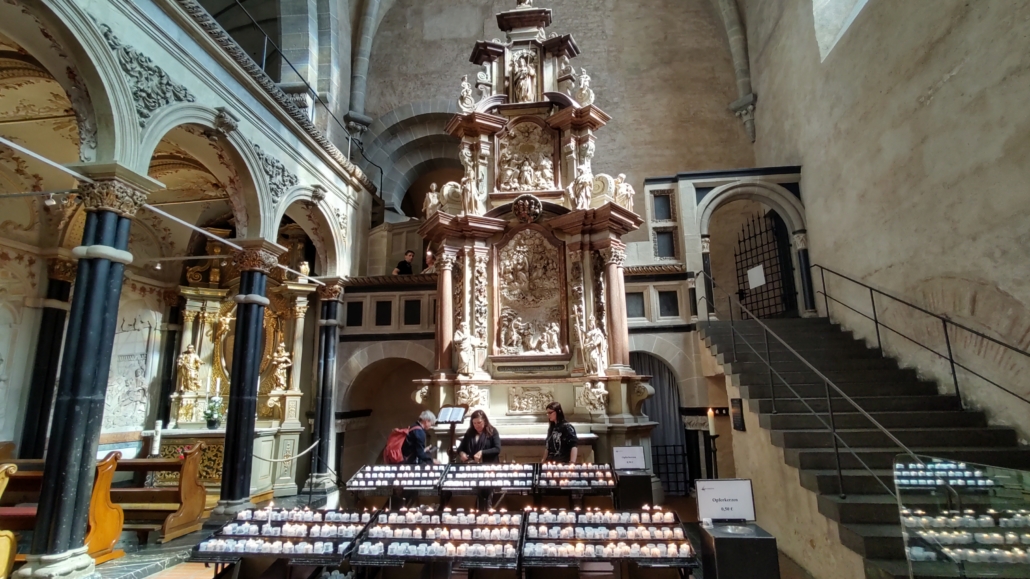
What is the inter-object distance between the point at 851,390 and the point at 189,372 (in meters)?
11.1

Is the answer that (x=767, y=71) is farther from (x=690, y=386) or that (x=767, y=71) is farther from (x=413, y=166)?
(x=413, y=166)

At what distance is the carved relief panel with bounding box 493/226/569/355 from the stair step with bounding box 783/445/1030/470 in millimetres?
4446

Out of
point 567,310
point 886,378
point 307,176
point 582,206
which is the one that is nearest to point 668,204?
point 582,206

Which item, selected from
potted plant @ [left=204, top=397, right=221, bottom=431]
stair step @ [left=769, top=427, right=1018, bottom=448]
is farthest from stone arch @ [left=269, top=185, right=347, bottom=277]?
stair step @ [left=769, top=427, right=1018, bottom=448]

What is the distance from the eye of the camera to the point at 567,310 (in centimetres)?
930

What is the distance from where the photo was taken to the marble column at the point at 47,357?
8.07 m

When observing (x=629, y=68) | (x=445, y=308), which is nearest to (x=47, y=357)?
(x=445, y=308)

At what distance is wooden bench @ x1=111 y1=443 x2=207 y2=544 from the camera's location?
6660 mm

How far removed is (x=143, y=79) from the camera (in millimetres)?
5801

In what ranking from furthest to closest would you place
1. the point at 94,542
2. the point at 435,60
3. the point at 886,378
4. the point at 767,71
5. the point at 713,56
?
the point at 435,60
the point at 713,56
the point at 767,71
the point at 886,378
the point at 94,542

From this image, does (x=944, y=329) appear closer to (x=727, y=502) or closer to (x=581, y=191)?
(x=727, y=502)

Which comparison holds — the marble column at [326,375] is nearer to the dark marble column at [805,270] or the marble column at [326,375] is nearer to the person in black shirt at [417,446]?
the person in black shirt at [417,446]

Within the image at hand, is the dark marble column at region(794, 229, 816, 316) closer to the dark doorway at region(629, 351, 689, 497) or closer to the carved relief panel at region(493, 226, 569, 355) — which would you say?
the dark doorway at region(629, 351, 689, 497)

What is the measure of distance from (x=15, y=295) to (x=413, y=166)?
27.6 ft
